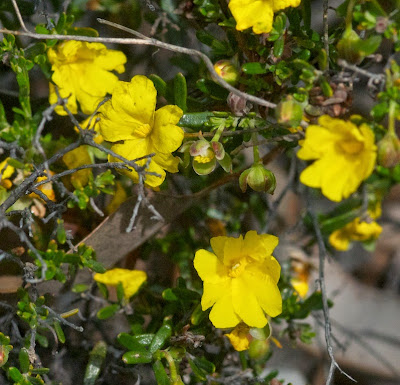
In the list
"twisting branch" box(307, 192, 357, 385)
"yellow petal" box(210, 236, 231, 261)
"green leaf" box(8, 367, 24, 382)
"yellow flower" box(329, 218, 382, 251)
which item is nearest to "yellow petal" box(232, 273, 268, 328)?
"yellow petal" box(210, 236, 231, 261)

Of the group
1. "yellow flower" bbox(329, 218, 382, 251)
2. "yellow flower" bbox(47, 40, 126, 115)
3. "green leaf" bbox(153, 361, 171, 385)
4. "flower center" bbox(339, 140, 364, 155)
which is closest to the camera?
"flower center" bbox(339, 140, 364, 155)

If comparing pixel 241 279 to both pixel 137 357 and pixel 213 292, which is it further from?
pixel 137 357

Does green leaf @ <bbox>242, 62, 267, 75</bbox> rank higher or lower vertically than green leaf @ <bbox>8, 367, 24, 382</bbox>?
higher

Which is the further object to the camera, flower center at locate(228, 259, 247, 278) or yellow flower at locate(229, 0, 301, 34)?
flower center at locate(228, 259, 247, 278)

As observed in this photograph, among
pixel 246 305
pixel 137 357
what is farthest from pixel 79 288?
pixel 246 305

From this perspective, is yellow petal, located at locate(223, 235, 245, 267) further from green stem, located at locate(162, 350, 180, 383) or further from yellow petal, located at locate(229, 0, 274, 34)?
yellow petal, located at locate(229, 0, 274, 34)

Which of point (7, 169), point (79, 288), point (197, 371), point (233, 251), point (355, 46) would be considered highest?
point (355, 46)

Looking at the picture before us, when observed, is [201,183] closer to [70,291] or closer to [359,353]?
[70,291]

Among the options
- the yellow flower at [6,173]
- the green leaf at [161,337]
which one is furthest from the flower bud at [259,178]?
the yellow flower at [6,173]
